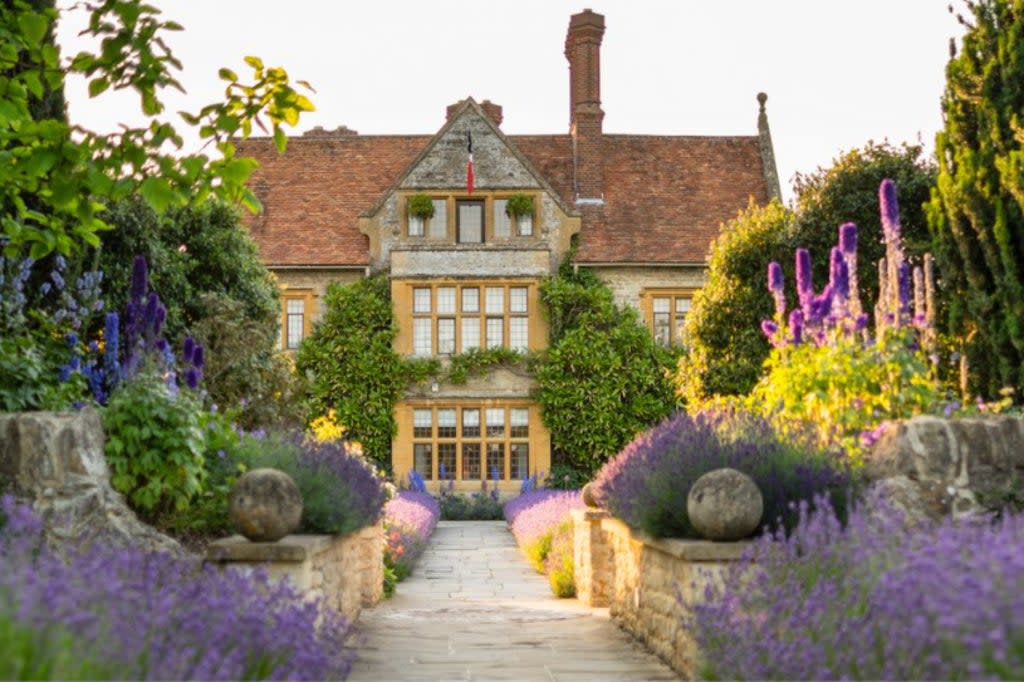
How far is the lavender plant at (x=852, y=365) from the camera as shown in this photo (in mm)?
8227

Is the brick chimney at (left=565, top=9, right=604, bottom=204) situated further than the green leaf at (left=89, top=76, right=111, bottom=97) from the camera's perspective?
Yes

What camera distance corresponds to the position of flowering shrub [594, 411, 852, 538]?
7.45 meters

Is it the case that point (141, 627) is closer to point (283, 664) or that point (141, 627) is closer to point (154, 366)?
point (283, 664)

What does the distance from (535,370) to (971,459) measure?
20322 mm

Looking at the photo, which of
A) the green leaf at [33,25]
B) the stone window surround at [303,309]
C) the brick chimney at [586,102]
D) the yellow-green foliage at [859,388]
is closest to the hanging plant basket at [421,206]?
the stone window surround at [303,309]

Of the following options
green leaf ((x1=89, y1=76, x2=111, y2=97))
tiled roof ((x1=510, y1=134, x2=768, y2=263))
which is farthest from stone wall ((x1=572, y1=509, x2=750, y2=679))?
tiled roof ((x1=510, y1=134, x2=768, y2=263))

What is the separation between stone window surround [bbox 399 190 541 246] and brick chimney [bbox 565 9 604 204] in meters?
1.96

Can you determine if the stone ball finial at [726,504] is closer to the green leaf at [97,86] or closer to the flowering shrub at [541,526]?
the green leaf at [97,86]

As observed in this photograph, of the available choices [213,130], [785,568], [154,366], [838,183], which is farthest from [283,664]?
[838,183]

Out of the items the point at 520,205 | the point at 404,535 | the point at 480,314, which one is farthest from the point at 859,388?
the point at 480,314

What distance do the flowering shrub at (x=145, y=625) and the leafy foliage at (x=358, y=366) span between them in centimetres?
2139

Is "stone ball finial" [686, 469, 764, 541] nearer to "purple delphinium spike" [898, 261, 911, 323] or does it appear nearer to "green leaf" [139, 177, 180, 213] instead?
"purple delphinium spike" [898, 261, 911, 323]

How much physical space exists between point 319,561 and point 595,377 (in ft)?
65.0

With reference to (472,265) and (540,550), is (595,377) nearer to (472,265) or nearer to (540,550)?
(472,265)
